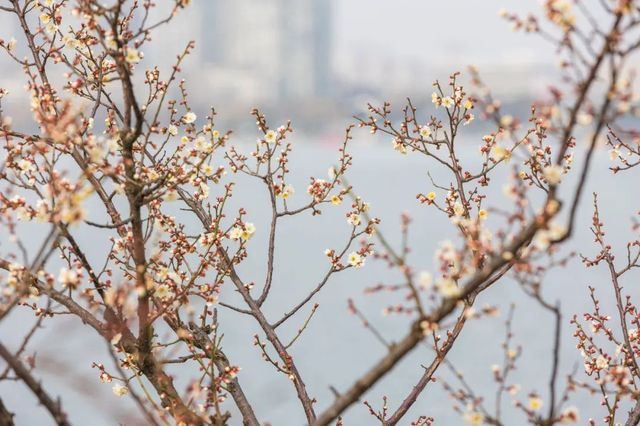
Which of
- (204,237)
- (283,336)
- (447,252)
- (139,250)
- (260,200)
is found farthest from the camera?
(260,200)

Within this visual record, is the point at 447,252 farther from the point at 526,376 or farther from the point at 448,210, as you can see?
the point at 526,376

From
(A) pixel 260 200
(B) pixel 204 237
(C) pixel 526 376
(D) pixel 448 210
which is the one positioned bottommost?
(B) pixel 204 237

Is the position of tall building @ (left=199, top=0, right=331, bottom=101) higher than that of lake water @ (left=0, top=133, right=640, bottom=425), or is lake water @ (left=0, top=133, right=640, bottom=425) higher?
tall building @ (left=199, top=0, right=331, bottom=101)

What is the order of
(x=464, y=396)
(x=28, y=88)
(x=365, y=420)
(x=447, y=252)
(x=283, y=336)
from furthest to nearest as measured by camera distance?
(x=283, y=336) → (x=365, y=420) → (x=28, y=88) → (x=464, y=396) → (x=447, y=252)

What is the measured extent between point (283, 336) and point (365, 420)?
3.43 m

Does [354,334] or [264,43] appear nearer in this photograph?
[354,334]

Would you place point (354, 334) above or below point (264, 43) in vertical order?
below

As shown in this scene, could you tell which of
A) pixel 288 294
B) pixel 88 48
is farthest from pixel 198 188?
pixel 288 294

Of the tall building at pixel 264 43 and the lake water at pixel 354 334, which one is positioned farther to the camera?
the tall building at pixel 264 43

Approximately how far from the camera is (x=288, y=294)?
26297 mm

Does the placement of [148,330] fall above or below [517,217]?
above

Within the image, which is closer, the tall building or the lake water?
the lake water

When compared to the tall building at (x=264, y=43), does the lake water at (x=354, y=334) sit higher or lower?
lower

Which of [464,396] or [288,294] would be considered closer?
[464,396]
